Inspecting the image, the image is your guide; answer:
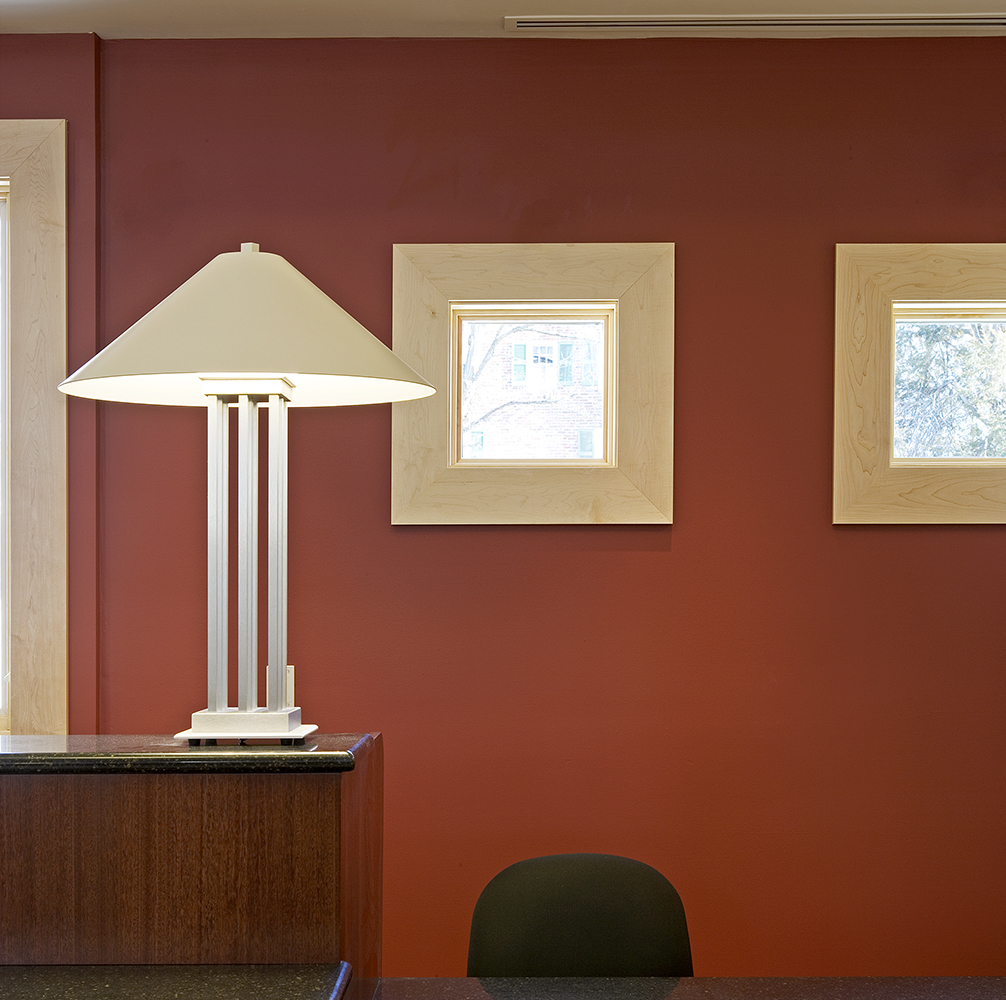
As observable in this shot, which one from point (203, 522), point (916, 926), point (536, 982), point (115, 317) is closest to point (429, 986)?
point (536, 982)

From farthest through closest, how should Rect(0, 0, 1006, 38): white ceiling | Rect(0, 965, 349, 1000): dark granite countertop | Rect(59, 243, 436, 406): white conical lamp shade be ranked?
Rect(0, 0, 1006, 38): white ceiling, Rect(59, 243, 436, 406): white conical lamp shade, Rect(0, 965, 349, 1000): dark granite countertop

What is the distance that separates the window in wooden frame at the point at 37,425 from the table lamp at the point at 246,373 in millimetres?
1186

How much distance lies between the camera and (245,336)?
4.08 ft

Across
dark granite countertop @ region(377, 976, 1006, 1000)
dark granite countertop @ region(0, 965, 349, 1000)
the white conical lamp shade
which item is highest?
the white conical lamp shade

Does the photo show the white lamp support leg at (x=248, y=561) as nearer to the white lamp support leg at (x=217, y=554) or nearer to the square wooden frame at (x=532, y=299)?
the white lamp support leg at (x=217, y=554)

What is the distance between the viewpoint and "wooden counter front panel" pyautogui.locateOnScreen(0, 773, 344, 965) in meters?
1.20

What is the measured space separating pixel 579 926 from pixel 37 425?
5.94 feet

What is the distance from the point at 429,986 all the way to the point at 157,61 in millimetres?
2342

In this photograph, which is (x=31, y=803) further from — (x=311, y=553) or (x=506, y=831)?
(x=506, y=831)

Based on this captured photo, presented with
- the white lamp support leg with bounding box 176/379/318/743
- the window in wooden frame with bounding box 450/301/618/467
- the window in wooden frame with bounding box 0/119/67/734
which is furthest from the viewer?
the window in wooden frame with bounding box 450/301/618/467

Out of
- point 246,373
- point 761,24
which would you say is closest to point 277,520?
point 246,373

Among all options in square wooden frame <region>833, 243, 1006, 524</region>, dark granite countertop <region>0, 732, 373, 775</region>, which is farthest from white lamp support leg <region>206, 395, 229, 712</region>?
square wooden frame <region>833, 243, 1006, 524</region>

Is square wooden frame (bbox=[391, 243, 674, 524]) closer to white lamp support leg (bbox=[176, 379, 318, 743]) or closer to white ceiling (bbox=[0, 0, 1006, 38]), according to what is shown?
white ceiling (bbox=[0, 0, 1006, 38])

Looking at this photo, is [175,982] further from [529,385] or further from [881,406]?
[881,406]
